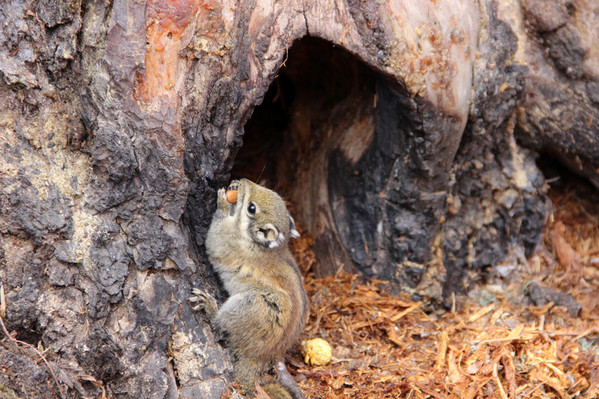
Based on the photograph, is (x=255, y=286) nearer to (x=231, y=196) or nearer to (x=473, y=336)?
(x=231, y=196)

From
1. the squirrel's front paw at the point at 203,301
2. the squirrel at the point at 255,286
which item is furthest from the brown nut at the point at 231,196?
the squirrel's front paw at the point at 203,301

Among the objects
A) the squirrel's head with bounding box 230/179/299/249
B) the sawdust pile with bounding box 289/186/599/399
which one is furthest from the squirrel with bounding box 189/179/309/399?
the sawdust pile with bounding box 289/186/599/399

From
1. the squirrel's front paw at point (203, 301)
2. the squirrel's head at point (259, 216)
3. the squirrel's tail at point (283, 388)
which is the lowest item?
the squirrel's tail at point (283, 388)

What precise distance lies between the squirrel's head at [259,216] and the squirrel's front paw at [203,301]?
0.74 m

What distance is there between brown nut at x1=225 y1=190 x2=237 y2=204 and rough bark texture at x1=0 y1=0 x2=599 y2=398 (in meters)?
0.17

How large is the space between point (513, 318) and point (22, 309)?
13.6 ft

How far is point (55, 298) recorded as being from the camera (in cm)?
377

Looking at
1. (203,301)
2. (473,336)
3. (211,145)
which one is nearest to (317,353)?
(203,301)

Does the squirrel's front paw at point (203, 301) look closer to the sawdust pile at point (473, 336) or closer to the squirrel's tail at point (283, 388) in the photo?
the squirrel's tail at point (283, 388)

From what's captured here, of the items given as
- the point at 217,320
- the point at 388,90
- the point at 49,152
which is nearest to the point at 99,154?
the point at 49,152

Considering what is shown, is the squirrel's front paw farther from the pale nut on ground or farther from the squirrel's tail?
the pale nut on ground

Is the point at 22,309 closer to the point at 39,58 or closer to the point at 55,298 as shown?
the point at 55,298

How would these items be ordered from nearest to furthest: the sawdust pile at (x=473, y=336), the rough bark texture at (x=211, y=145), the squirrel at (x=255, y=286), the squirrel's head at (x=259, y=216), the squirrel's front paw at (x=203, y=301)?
1. the rough bark texture at (x=211, y=145)
2. the squirrel's front paw at (x=203, y=301)
3. the squirrel at (x=255, y=286)
4. the sawdust pile at (x=473, y=336)
5. the squirrel's head at (x=259, y=216)

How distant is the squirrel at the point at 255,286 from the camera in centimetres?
436
